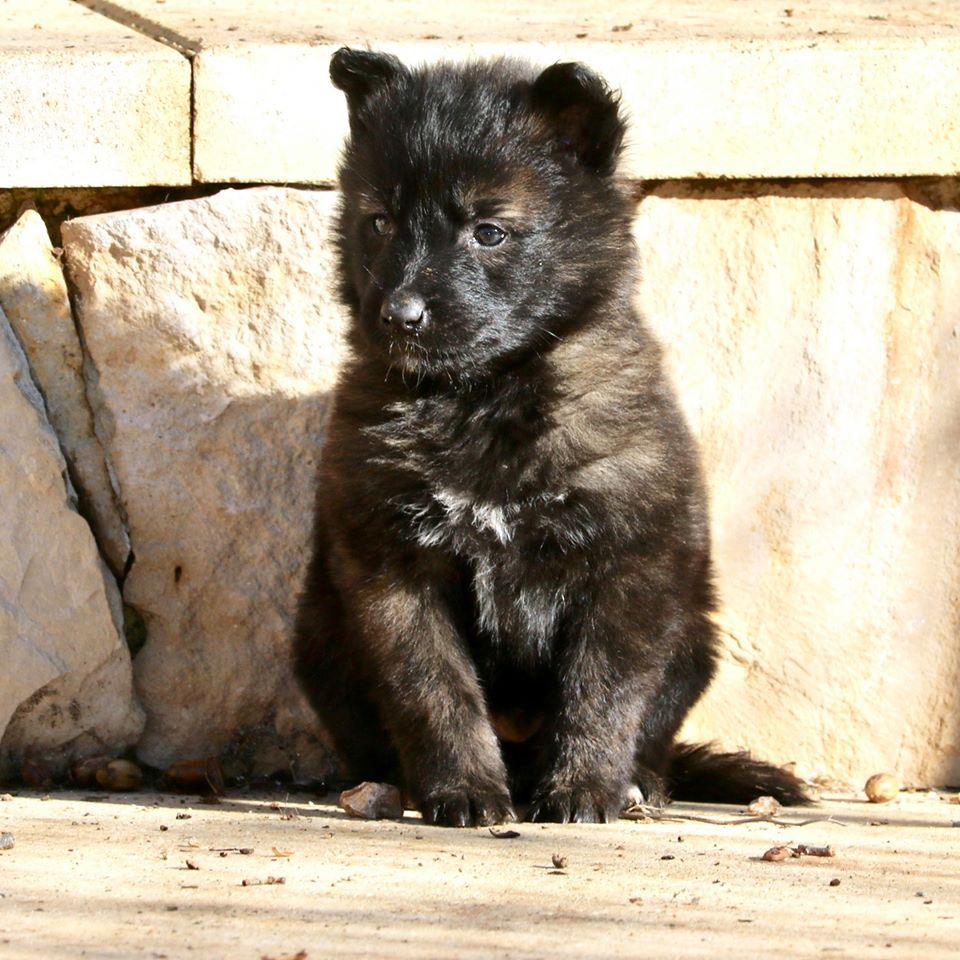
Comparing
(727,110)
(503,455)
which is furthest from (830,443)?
(503,455)

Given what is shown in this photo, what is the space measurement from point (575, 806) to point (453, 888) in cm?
80

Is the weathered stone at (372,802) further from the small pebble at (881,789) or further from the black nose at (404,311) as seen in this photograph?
the small pebble at (881,789)

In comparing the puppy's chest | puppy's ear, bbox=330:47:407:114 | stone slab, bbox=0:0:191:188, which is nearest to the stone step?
stone slab, bbox=0:0:191:188

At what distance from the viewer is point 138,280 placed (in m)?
4.36

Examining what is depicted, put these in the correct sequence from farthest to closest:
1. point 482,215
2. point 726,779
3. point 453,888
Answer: point 726,779 → point 482,215 → point 453,888

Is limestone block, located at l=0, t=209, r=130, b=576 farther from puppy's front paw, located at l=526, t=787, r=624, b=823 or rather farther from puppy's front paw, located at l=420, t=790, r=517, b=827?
puppy's front paw, located at l=526, t=787, r=624, b=823

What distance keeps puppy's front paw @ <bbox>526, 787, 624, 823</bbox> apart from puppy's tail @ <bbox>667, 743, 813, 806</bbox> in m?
0.53

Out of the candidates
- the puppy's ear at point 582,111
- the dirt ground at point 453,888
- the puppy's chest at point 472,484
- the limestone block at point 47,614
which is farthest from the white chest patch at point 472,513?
the limestone block at point 47,614

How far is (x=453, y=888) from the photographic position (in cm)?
265

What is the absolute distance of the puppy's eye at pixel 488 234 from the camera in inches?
136

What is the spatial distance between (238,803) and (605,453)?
4.04ft

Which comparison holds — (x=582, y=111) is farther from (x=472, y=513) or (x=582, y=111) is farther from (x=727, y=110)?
(x=472, y=513)

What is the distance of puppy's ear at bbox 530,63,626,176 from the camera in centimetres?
353

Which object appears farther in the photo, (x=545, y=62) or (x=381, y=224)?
(x=545, y=62)
